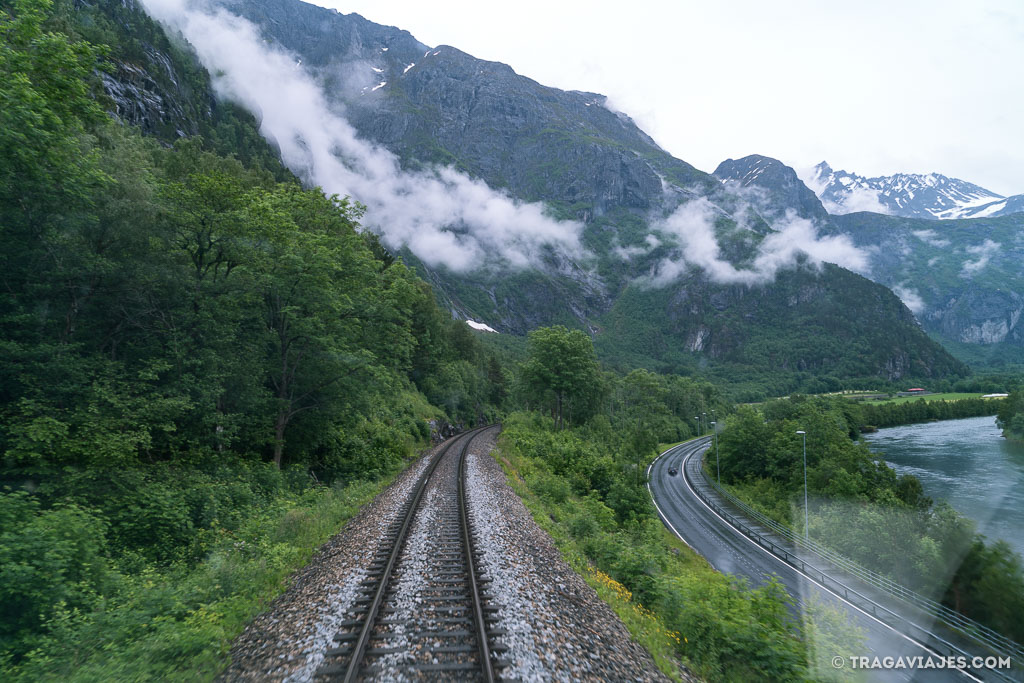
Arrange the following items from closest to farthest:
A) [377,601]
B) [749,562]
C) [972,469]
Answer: [377,601] → [749,562] → [972,469]

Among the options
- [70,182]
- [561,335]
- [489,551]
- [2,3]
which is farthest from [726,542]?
[2,3]

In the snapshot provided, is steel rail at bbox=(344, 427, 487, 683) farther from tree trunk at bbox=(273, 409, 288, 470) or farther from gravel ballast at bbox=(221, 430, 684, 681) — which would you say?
tree trunk at bbox=(273, 409, 288, 470)

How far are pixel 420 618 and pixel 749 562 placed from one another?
104 ft

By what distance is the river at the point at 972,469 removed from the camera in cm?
3972

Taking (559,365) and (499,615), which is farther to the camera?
(559,365)

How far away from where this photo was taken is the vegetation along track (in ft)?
21.8

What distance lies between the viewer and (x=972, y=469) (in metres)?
61.0

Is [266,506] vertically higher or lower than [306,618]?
higher

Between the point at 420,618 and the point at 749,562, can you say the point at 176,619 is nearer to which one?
the point at 420,618

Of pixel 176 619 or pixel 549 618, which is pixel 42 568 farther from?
pixel 549 618

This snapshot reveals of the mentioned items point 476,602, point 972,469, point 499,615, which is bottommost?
point 972,469

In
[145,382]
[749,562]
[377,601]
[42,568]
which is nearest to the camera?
[42,568]

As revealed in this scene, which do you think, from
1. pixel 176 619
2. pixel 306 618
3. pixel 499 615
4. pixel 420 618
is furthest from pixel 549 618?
pixel 176 619

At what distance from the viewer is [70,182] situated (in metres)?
10.8
